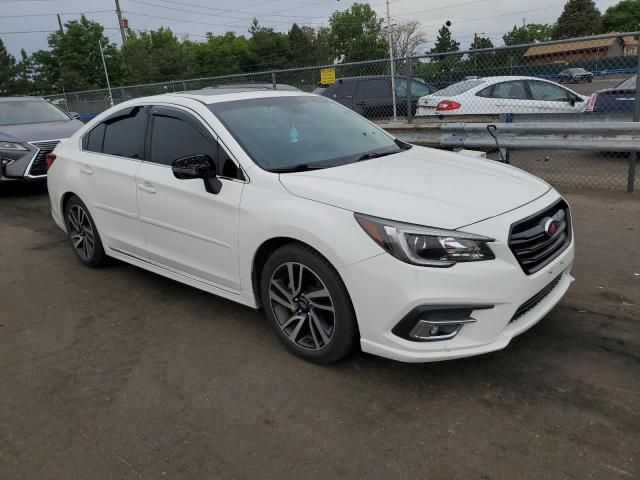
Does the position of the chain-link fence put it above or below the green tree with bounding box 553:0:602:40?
below

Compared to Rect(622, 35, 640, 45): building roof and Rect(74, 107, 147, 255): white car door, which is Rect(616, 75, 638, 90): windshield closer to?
Rect(622, 35, 640, 45): building roof

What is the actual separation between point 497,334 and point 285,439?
1203mm

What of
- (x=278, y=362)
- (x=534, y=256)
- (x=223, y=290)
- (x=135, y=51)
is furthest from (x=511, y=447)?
(x=135, y=51)

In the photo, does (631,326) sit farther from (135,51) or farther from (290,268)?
(135,51)

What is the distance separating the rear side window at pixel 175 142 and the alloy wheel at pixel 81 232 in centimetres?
129

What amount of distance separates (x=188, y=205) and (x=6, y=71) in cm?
7142

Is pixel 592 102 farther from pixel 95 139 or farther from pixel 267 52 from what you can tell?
pixel 267 52

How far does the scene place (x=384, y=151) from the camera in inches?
159

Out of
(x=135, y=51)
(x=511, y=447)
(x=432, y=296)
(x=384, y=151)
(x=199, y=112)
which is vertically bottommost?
(x=511, y=447)

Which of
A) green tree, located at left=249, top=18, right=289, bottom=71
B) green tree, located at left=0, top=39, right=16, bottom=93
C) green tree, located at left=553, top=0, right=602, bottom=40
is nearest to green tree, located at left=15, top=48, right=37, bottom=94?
green tree, located at left=0, top=39, right=16, bottom=93

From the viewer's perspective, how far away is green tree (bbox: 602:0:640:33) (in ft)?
310

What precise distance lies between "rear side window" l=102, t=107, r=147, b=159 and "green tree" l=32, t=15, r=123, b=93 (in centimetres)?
6770

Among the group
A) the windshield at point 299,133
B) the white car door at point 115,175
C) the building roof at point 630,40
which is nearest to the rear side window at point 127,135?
the white car door at point 115,175

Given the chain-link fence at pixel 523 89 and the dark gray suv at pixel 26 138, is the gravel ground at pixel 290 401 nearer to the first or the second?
the chain-link fence at pixel 523 89
